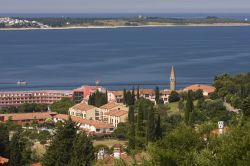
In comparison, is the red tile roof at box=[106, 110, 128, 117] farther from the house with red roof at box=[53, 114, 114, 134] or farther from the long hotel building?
the long hotel building

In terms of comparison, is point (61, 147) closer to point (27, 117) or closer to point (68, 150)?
point (68, 150)

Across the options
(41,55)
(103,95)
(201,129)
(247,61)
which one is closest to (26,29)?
(41,55)

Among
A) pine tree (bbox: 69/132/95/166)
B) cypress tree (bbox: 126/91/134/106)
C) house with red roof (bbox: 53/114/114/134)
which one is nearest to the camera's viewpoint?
pine tree (bbox: 69/132/95/166)

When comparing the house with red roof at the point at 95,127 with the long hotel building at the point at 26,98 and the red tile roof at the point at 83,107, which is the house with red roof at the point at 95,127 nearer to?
the red tile roof at the point at 83,107

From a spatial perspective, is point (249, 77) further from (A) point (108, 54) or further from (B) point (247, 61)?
(A) point (108, 54)

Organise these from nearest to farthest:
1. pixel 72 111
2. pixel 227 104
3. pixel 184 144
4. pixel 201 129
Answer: pixel 184 144 → pixel 201 129 → pixel 227 104 → pixel 72 111

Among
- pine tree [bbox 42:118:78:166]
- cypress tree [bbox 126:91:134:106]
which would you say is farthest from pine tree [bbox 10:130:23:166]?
cypress tree [bbox 126:91:134:106]
